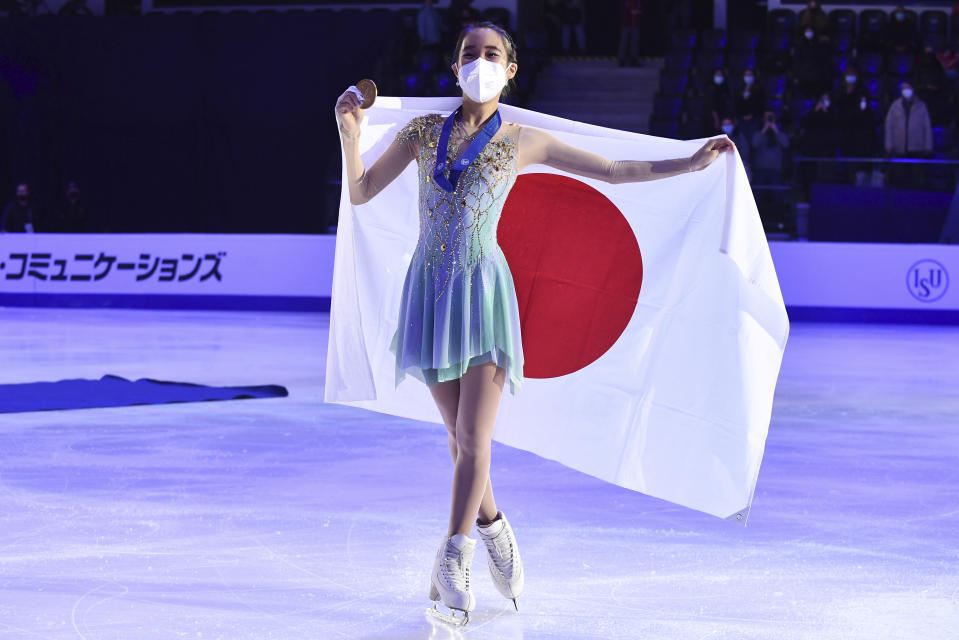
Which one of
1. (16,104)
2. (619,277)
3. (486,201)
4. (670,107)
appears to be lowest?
(16,104)

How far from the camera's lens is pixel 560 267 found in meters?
3.44

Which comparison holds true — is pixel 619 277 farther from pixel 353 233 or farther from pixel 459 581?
pixel 459 581

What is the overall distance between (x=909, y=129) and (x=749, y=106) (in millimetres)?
1691

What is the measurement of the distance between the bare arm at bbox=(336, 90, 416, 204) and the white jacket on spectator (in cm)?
1133

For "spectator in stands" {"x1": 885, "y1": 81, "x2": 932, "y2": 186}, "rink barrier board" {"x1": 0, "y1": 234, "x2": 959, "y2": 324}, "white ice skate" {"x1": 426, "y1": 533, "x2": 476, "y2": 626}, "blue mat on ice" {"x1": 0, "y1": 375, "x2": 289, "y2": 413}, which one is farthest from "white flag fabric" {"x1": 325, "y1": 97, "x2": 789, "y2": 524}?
"spectator in stands" {"x1": 885, "y1": 81, "x2": 932, "y2": 186}

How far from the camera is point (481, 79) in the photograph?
2.88 meters

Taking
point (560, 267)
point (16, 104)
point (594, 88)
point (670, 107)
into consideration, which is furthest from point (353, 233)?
point (16, 104)

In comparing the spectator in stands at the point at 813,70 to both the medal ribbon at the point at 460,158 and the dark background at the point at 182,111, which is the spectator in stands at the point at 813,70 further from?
the medal ribbon at the point at 460,158

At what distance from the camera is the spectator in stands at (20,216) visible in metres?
14.7

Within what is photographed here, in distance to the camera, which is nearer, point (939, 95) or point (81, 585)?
point (81, 585)

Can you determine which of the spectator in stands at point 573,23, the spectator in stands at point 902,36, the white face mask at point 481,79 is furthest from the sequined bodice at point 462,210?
the spectator in stands at point 573,23

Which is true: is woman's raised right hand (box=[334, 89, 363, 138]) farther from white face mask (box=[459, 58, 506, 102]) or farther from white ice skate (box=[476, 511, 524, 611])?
white ice skate (box=[476, 511, 524, 611])

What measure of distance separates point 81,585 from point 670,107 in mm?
12941

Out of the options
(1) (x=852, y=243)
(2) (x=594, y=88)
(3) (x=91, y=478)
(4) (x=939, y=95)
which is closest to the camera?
(3) (x=91, y=478)
